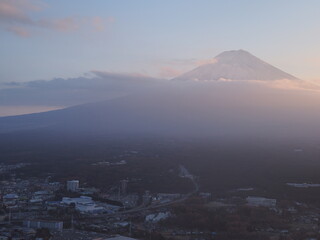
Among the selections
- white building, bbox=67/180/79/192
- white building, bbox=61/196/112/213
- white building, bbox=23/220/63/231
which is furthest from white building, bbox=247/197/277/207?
white building, bbox=67/180/79/192

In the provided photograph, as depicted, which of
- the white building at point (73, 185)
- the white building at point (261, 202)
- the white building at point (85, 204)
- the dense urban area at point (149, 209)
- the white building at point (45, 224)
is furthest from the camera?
the white building at point (73, 185)

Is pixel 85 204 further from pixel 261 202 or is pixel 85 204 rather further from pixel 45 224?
pixel 261 202

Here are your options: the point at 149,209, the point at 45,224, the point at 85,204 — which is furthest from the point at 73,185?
the point at 45,224

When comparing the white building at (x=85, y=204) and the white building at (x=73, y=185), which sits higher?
the white building at (x=73, y=185)

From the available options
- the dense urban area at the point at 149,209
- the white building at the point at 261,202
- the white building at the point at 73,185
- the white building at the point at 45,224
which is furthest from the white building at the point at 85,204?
the white building at the point at 261,202

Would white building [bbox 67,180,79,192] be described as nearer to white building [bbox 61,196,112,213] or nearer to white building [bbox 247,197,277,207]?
white building [bbox 61,196,112,213]

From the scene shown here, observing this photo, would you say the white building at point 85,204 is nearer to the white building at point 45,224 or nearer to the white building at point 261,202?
the white building at point 45,224

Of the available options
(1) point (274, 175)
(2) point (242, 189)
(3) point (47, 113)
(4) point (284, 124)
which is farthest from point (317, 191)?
(3) point (47, 113)

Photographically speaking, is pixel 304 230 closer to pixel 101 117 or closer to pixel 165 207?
pixel 165 207

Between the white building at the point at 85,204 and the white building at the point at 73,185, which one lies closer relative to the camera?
the white building at the point at 85,204
